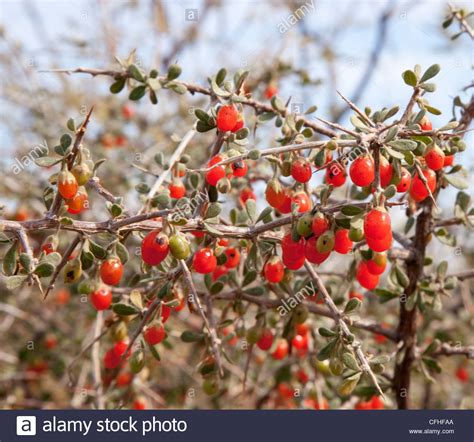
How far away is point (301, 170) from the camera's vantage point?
162 centimetres

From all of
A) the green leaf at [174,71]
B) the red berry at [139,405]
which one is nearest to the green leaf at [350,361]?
the green leaf at [174,71]

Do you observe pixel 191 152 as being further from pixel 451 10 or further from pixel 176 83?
pixel 451 10

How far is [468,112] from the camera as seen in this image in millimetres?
1984

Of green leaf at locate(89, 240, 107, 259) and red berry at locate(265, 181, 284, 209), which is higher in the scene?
red berry at locate(265, 181, 284, 209)

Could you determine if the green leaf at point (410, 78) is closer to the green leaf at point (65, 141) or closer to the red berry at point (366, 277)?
the red berry at point (366, 277)

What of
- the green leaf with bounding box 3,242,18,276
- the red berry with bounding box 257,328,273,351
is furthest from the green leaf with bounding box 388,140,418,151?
the green leaf with bounding box 3,242,18,276

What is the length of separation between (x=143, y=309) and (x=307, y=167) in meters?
0.71

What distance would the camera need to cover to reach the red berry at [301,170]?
1623 millimetres

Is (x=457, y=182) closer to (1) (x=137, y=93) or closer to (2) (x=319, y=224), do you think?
(2) (x=319, y=224)

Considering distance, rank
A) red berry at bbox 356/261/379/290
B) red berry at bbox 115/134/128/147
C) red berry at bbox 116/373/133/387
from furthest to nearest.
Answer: red berry at bbox 115/134/128/147, red berry at bbox 116/373/133/387, red berry at bbox 356/261/379/290

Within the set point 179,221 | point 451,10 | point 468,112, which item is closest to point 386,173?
point 179,221

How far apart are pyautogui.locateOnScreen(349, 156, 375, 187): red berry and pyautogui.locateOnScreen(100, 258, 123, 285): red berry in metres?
0.70

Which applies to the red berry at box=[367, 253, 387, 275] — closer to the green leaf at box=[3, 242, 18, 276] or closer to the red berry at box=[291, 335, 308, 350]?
the red berry at box=[291, 335, 308, 350]

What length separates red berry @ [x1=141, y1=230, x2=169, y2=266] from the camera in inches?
56.4
